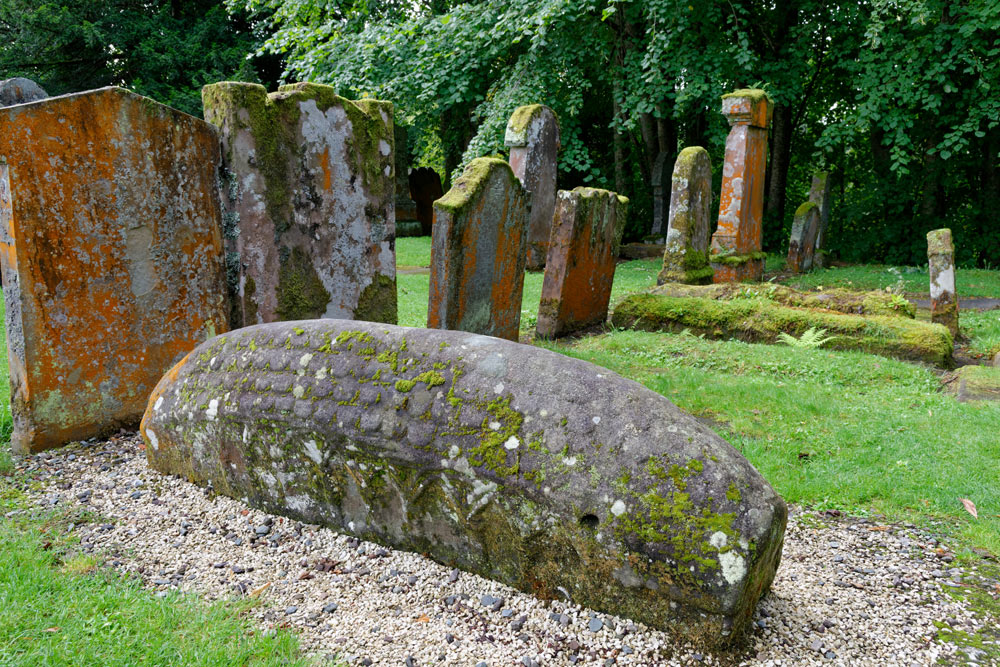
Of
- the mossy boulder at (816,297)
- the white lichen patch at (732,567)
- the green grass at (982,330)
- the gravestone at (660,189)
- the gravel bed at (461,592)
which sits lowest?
the gravel bed at (461,592)

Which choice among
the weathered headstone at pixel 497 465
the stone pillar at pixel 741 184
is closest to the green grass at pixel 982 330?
the stone pillar at pixel 741 184

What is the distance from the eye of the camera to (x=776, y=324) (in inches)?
311

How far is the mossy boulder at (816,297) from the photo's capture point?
8.15 meters

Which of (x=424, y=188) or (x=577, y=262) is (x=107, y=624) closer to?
(x=577, y=262)

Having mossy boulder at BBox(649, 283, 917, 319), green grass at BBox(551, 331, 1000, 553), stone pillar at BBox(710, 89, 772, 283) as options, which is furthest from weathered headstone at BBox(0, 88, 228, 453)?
stone pillar at BBox(710, 89, 772, 283)

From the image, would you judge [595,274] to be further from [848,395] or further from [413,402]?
[413,402]

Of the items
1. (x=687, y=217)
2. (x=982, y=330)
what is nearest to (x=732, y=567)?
(x=982, y=330)

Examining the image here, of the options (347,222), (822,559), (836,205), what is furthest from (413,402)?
(836,205)

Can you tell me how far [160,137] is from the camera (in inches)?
176

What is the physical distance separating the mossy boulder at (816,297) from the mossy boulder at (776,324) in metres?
0.36

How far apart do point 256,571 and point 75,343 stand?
7.57ft

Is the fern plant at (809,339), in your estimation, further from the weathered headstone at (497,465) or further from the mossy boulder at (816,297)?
the weathered headstone at (497,465)

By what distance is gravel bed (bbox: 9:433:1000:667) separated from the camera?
243 centimetres

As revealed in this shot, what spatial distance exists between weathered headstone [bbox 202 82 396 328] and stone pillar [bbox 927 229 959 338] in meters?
6.58
